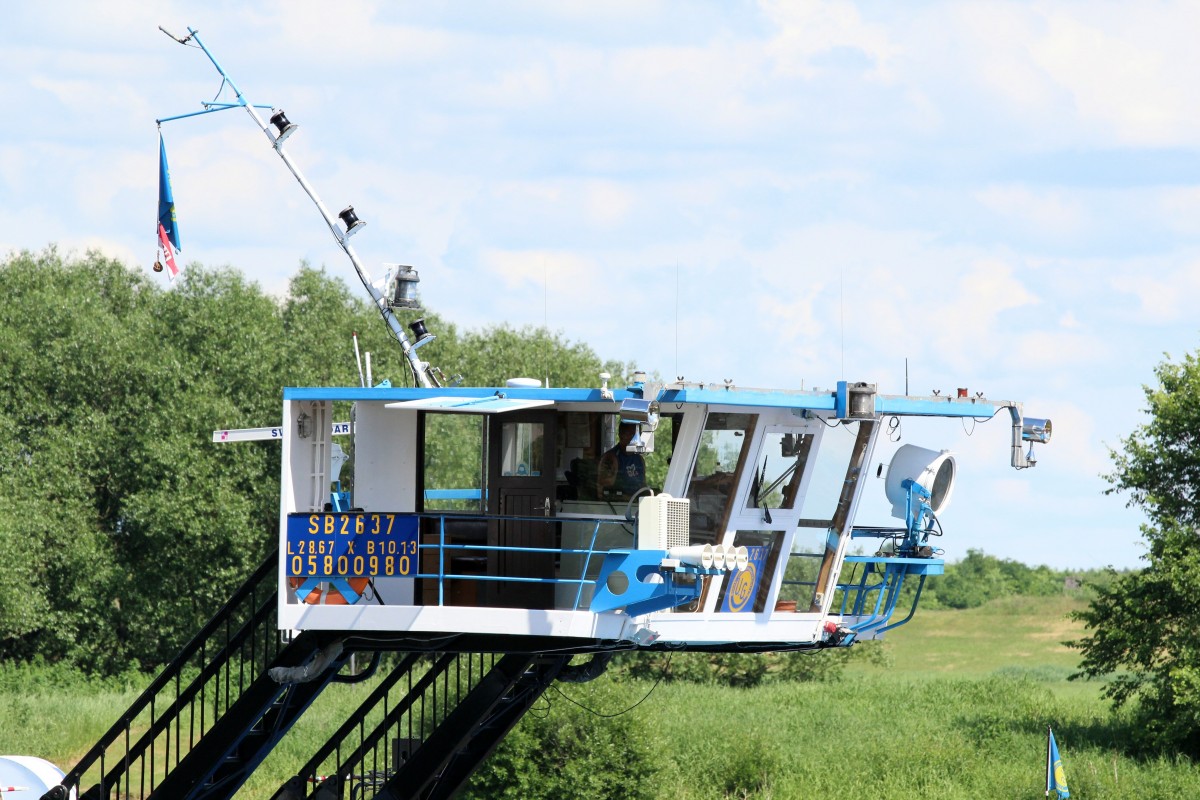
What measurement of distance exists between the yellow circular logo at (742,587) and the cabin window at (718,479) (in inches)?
19.8

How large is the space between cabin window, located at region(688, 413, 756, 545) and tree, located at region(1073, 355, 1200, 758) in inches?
915

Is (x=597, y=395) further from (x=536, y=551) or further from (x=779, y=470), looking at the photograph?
(x=779, y=470)

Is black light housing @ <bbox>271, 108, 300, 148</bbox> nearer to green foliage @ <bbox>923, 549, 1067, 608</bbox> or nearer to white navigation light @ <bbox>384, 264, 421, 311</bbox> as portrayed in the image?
white navigation light @ <bbox>384, 264, 421, 311</bbox>

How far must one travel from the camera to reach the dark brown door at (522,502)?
16016 millimetres

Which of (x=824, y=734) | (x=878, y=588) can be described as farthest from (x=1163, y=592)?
(x=878, y=588)

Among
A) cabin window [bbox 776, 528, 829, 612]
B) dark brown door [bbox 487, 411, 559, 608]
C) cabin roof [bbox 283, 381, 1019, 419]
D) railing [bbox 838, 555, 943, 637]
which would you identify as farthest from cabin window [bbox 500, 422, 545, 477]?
railing [bbox 838, 555, 943, 637]

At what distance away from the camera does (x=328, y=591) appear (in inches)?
617

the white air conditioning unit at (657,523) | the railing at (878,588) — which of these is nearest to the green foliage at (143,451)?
the railing at (878,588)

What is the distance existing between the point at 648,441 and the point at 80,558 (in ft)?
122

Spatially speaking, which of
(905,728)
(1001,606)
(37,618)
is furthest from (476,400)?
(1001,606)

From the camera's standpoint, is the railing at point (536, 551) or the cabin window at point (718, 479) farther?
the cabin window at point (718, 479)

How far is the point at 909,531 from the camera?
17.1 meters

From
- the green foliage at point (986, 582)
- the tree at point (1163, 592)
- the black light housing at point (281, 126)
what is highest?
the black light housing at point (281, 126)

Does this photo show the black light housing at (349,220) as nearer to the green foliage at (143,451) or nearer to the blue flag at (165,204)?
the blue flag at (165,204)
